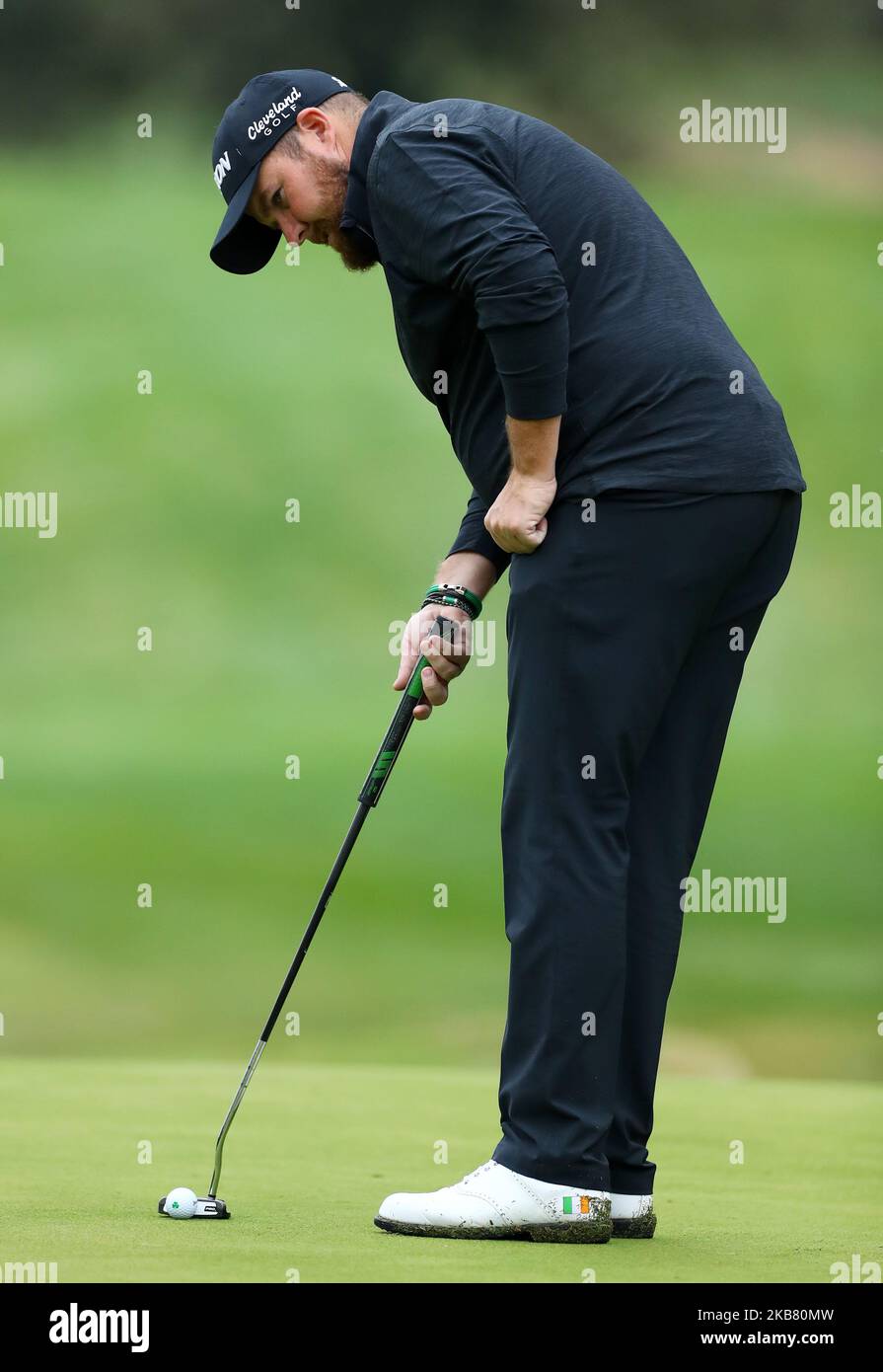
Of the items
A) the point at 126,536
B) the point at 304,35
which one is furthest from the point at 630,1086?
the point at 304,35

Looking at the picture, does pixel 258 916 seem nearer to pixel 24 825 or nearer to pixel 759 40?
pixel 24 825

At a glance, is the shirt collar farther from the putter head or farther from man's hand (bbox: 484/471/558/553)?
the putter head


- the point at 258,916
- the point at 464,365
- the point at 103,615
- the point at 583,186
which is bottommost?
the point at 258,916

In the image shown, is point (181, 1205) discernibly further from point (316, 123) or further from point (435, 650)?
point (316, 123)

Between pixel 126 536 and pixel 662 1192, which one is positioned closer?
pixel 662 1192

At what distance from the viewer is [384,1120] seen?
2.61 m

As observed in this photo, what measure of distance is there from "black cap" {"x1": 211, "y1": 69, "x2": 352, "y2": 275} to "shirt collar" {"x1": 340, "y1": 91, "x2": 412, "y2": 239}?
0.06m

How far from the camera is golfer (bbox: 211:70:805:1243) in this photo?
1.66m

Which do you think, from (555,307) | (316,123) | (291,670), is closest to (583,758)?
(555,307)

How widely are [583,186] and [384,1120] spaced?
1472 millimetres

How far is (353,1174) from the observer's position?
6.97 feet

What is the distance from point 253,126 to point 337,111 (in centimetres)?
9

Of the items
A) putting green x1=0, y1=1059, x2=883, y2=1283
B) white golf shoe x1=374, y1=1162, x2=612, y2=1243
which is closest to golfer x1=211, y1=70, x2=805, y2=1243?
white golf shoe x1=374, y1=1162, x2=612, y2=1243

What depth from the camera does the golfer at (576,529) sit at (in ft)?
5.43
